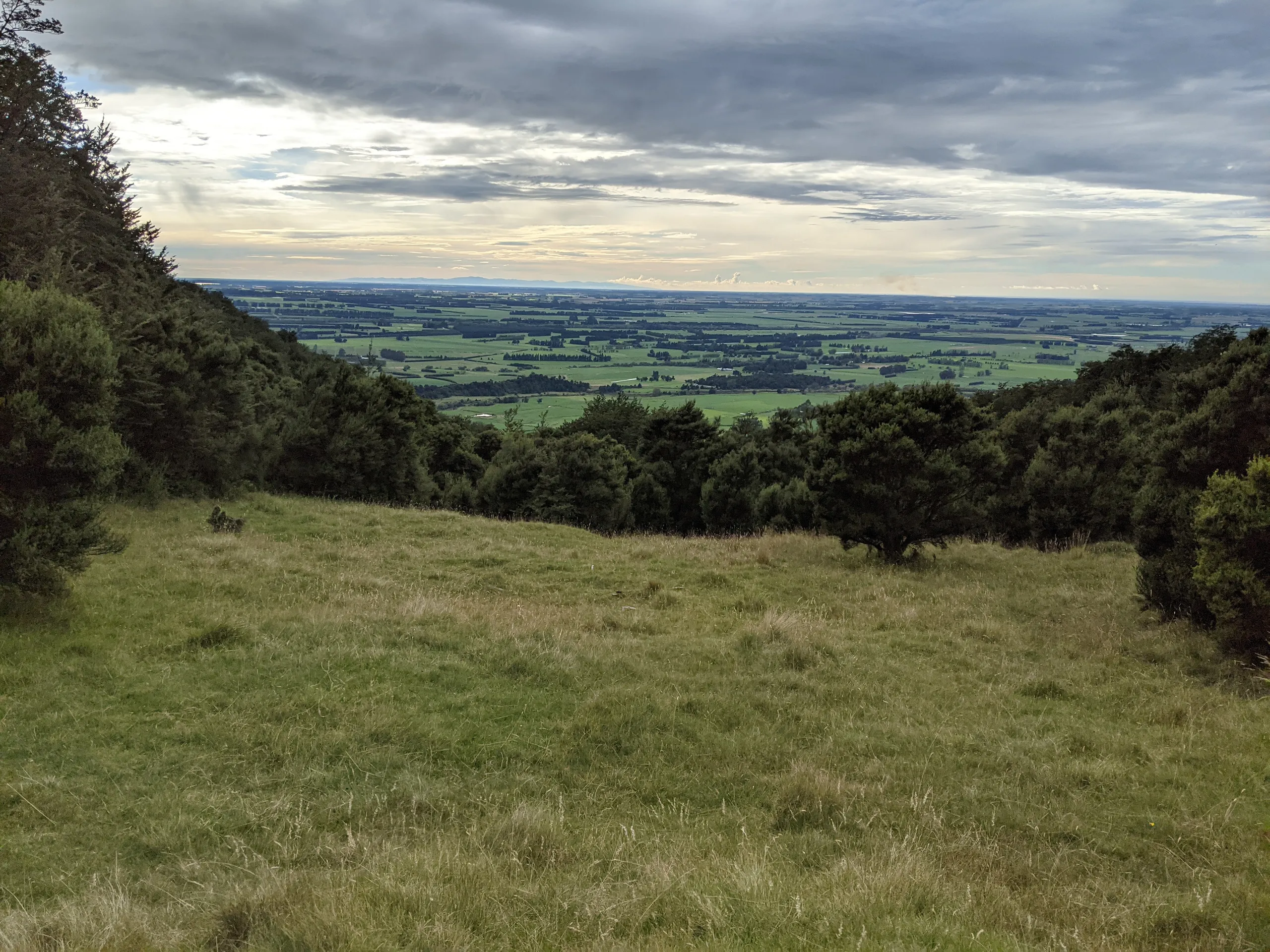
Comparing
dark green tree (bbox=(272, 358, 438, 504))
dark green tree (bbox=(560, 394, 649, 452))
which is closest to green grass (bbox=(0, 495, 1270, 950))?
dark green tree (bbox=(272, 358, 438, 504))

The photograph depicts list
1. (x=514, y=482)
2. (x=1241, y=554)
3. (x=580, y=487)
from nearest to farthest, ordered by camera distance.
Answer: (x=1241, y=554), (x=580, y=487), (x=514, y=482)

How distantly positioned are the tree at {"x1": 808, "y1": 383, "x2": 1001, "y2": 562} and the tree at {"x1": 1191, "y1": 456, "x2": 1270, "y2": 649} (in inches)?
330

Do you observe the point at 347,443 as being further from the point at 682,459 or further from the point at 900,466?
the point at 682,459

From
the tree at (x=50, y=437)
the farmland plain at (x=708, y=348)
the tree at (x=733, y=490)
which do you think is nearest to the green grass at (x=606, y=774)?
the tree at (x=50, y=437)

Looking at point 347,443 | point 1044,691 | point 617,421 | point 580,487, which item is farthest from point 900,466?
point 617,421

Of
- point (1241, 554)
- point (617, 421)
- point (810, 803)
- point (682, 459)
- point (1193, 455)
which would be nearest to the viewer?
point (810, 803)

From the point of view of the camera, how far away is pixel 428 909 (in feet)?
14.3

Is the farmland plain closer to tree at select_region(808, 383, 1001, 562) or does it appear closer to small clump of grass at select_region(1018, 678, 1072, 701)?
tree at select_region(808, 383, 1001, 562)

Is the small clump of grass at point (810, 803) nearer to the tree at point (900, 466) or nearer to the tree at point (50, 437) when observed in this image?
the tree at point (50, 437)

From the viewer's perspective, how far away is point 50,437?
9852 mm

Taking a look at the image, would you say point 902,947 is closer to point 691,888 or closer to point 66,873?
point 691,888

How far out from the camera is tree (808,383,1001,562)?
742 inches

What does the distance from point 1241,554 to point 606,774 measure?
907cm

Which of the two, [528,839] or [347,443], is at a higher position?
[347,443]
